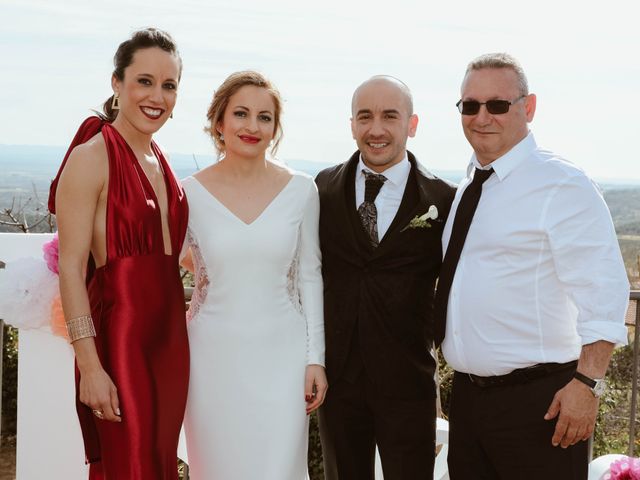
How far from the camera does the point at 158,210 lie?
3035mm

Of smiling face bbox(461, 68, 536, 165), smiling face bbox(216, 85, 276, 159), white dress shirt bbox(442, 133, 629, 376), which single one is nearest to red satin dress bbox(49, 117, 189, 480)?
smiling face bbox(216, 85, 276, 159)

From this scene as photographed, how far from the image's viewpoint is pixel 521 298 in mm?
2943

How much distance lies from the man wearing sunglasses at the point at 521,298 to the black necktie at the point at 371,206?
365 millimetres

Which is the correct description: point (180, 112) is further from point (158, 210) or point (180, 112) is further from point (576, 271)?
point (576, 271)

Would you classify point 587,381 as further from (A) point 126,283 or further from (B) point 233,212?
(A) point 126,283

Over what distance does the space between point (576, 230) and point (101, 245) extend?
1.79 m

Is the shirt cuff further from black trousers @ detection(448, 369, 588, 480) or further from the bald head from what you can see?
the bald head

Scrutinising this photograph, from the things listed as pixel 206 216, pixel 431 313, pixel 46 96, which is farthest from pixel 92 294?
pixel 46 96

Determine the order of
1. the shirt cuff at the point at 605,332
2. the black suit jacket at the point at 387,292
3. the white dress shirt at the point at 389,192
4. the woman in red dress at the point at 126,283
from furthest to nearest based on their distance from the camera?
the white dress shirt at the point at 389,192 < the black suit jacket at the point at 387,292 < the woman in red dress at the point at 126,283 < the shirt cuff at the point at 605,332

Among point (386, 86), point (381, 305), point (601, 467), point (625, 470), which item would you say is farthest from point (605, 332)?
point (386, 86)

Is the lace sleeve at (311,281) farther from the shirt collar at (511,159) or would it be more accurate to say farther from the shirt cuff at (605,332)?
the shirt cuff at (605,332)

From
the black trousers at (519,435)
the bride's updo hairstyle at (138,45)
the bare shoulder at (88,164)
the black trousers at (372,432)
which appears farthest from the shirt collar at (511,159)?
the bare shoulder at (88,164)

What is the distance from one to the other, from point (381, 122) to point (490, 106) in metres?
0.58

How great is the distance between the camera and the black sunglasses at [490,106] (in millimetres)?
3131
